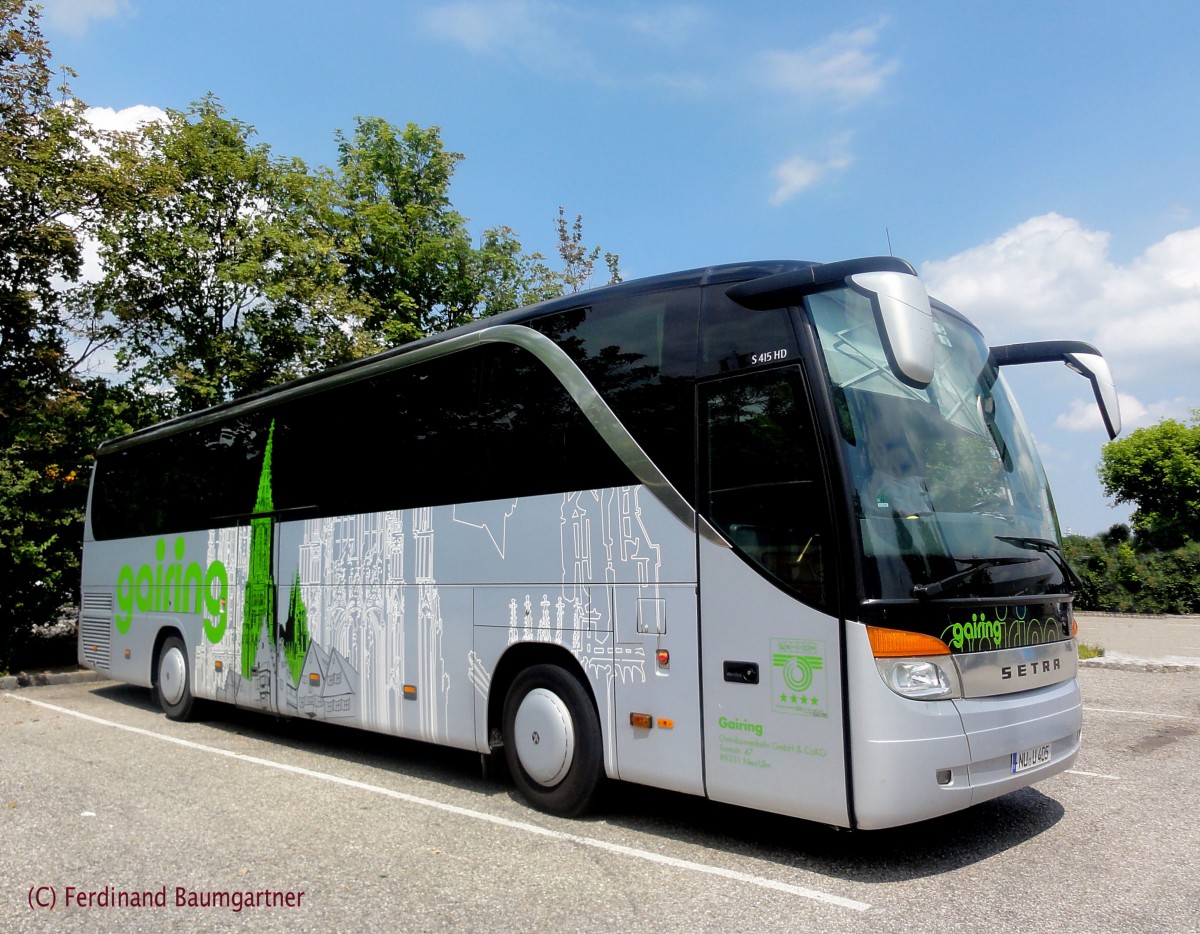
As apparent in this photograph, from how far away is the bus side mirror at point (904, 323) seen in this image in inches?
180

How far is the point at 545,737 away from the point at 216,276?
1376 cm

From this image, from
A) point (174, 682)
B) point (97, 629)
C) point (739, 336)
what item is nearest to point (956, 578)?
point (739, 336)

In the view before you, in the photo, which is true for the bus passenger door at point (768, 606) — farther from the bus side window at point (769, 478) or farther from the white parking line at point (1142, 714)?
the white parking line at point (1142, 714)

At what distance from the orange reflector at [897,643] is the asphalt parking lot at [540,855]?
1.19 meters

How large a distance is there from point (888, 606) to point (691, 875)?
1794mm

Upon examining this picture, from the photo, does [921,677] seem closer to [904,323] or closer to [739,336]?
[904,323]

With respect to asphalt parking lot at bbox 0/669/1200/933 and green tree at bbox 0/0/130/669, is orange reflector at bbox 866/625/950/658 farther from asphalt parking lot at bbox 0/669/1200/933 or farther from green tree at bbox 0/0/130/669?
green tree at bbox 0/0/130/669

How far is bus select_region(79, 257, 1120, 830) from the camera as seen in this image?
5047mm

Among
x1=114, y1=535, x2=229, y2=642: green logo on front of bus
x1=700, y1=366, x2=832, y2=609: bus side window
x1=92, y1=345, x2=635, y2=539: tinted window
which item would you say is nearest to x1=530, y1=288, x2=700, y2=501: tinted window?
x1=700, y1=366, x2=832, y2=609: bus side window

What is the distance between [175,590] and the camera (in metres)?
11.5

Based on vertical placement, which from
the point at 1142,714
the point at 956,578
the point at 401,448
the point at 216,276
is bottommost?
the point at 1142,714

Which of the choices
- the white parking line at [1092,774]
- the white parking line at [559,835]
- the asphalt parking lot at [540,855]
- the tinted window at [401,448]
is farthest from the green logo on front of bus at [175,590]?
the white parking line at [1092,774]

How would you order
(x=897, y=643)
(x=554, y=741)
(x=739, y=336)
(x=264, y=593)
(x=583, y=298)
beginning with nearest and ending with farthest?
1. (x=897, y=643)
2. (x=739, y=336)
3. (x=554, y=741)
4. (x=583, y=298)
5. (x=264, y=593)

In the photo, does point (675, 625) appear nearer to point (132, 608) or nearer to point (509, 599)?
point (509, 599)
